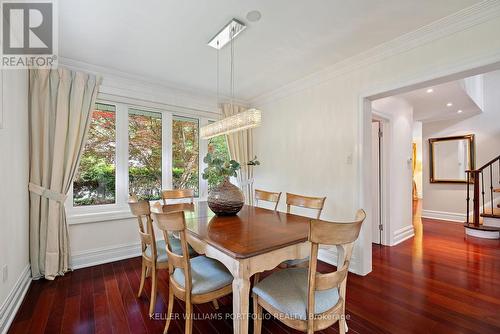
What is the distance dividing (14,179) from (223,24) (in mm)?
2360

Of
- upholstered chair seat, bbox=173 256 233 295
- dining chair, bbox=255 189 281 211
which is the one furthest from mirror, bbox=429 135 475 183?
upholstered chair seat, bbox=173 256 233 295

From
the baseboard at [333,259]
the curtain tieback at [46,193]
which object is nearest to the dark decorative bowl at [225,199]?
the baseboard at [333,259]

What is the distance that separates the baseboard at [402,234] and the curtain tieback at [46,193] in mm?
4668

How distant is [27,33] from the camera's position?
2031 millimetres

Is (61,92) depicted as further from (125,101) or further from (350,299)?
(350,299)

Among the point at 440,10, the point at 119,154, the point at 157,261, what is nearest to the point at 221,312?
the point at 157,261

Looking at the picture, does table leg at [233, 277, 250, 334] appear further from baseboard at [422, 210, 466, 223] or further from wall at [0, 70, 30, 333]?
baseboard at [422, 210, 466, 223]

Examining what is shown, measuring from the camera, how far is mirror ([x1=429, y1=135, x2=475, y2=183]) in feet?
16.5

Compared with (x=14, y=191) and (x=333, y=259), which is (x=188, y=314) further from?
(x=333, y=259)

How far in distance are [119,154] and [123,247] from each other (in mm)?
1296

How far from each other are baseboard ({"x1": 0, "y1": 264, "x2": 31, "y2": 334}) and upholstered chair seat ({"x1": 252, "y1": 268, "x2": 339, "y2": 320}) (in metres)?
1.91

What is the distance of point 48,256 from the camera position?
2.43m

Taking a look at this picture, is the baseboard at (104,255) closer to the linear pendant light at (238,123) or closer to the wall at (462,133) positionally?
the linear pendant light at (238,123)

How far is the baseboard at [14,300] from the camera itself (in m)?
1.64
